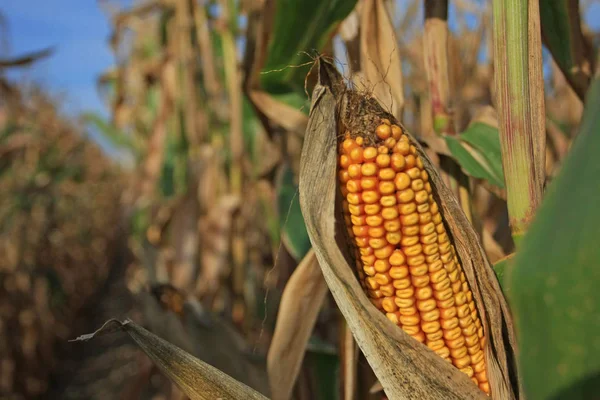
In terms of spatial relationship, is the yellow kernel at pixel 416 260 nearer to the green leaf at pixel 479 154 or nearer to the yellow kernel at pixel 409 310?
the yellow kernel at pixel 409 310

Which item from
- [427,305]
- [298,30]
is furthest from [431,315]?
[298,30]

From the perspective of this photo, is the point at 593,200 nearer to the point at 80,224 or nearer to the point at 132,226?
the point at 132,226

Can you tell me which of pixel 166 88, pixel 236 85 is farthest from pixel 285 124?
pixel 166 88

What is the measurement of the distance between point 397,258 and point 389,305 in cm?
7

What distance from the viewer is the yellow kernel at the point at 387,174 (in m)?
0.59

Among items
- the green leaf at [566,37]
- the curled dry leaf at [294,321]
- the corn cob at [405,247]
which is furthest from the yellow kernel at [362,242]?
the green leaf at [566,37]

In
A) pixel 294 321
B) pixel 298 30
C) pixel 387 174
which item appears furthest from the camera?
pixel 298 30

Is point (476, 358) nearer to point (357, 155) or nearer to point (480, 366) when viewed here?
point (480, 366)

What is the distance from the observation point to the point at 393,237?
612 millimetres

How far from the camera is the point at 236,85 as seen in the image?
2.02 metres

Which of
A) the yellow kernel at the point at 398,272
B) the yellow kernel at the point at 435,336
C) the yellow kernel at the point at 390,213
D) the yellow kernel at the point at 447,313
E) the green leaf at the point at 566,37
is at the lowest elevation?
the yellow kernel at the point at 435,336

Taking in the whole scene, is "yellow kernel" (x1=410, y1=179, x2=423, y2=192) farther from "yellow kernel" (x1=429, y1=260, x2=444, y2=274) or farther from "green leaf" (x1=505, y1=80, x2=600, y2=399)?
"green leaf" (x1=505, y1=80, x2=600, y2=399)

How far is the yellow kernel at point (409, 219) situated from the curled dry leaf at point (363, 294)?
0.21ft

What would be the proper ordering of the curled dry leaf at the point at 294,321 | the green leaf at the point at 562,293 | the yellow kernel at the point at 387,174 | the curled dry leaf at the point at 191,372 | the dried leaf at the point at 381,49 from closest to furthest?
the green leaf at the point at 562,293
the yellow kernel at the point at 387,174
the curled dry leaf at the point at 191,372
the curled dry leaf at the point at 294,321
the dried leaf at the point at 381,49
